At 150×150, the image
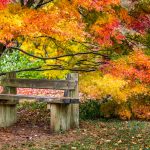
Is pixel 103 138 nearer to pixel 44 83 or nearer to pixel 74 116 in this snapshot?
pixel 74 116

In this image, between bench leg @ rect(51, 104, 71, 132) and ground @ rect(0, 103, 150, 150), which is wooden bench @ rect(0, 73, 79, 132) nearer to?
bench leg @ rect(51, 104, 71, 132)

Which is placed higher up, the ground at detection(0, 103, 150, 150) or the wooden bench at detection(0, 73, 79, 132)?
the wooden bench at detection(0, 73, 79, 132)

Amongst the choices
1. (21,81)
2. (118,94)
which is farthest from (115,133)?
(21,81)

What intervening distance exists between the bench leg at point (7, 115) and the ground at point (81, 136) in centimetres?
17

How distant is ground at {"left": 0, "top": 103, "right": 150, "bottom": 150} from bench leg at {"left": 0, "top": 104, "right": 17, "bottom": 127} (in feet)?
0.55

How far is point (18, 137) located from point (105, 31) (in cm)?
283

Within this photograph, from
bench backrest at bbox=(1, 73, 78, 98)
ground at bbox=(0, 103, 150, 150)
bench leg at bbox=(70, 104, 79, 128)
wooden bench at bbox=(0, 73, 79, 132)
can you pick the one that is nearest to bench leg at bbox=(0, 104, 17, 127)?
wooden bench at bbox=(0, 73, 79, 132)

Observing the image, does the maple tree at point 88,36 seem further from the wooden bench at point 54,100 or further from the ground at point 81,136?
the ground at point 81,136

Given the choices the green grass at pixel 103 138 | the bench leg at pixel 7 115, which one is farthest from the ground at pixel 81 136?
the bench leg at pixel 7 115

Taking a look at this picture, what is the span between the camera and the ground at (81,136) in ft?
26.3

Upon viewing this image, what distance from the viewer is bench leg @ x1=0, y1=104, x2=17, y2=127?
9906mm

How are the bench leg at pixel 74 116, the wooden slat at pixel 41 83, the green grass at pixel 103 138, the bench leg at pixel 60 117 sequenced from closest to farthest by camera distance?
the green grass at pixel 103 138, the bench leg at pixel 60 117, the wooden slat at pixel 41 83, the bench leg at pixel 74 116

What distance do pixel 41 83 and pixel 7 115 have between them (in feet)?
3.60

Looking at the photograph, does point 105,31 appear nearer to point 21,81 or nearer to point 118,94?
point 118,94
